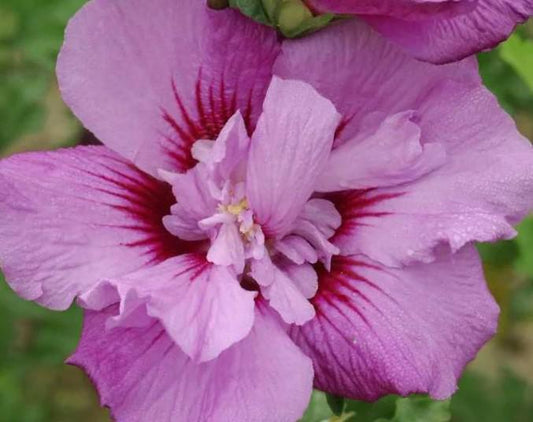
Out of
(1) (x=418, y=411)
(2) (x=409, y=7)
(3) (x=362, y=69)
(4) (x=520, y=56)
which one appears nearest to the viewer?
(2) (x=409, y=7)

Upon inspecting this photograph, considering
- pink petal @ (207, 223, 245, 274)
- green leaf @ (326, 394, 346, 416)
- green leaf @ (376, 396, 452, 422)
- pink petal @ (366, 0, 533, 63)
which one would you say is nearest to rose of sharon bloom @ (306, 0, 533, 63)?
pink petal @ (366, 0, 533, 63)

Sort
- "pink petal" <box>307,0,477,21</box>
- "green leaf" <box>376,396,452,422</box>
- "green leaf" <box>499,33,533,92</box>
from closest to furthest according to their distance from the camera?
"pink petal" <box>307,0,477,21</box> < "green leaf" <box>376,396,452,422</box> < "green leaf" <box>499,33,533,92</box>

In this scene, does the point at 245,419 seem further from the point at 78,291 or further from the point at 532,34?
the point at 532,34

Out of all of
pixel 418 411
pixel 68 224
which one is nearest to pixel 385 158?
pixel 68 224

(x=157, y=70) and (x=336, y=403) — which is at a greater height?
(x=157, y=70)

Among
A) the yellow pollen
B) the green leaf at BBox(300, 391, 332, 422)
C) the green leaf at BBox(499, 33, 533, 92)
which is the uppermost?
the yellow pollen

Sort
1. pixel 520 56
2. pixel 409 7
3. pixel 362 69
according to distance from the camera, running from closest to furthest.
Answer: pixel 409 7, pixel 362 69, pixel 520 56

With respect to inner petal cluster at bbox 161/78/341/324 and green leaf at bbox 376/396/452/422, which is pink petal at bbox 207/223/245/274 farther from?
green leaf at bbox 376/396/452/422

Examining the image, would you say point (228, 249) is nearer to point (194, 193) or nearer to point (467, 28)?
point (194, 193)
